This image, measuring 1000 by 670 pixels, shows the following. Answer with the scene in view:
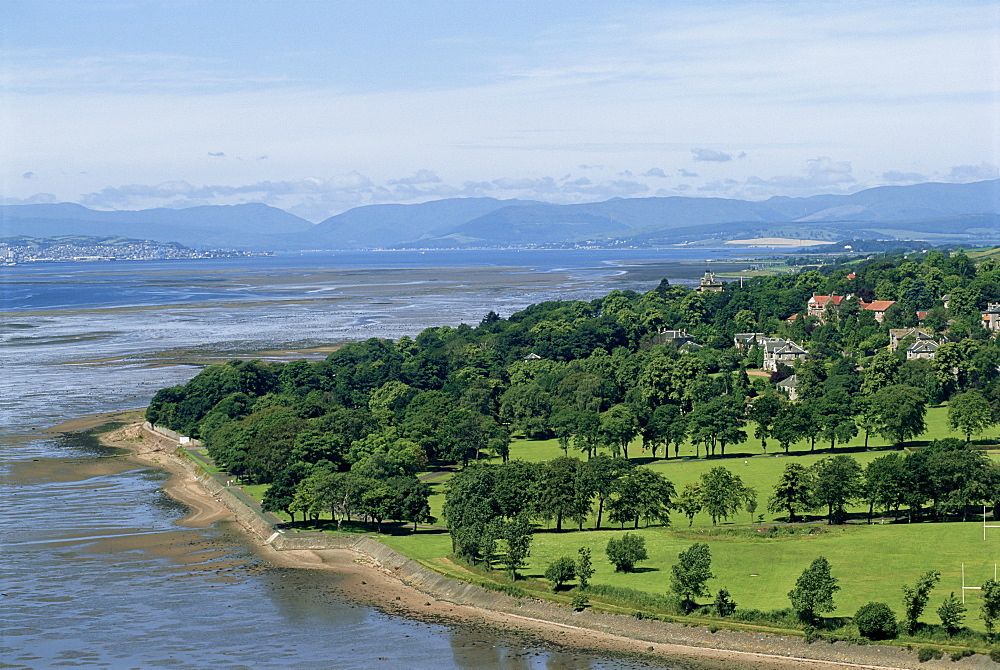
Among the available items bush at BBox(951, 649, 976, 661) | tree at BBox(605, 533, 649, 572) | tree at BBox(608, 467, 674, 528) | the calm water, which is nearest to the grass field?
tree at BBox(605, 533, 649, 572)

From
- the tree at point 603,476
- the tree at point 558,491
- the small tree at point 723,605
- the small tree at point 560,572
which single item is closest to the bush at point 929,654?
the small tree at point 723,605

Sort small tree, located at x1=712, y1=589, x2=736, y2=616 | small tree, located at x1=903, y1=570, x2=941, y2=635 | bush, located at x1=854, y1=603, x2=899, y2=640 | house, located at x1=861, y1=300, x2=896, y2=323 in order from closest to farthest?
bush, located at x1=854, y1=603, x2=899, y2=640 → small tree, located at x1=903, y1=570, x2=941, y2=635 → small tree, located at x1=712, y1=589, x2=736, y2=616 → house, located at x1=861, y1=300, x2=896, y2=323

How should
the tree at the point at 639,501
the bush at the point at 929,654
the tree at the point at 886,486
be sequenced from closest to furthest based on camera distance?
the bush at the point at 929,654
the tree at the point at 886,486
the tree at the point at 639,501

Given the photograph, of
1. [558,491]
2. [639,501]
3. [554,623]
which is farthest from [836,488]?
[554,623]

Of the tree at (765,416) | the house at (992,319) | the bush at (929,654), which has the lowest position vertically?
the bush at (929,654)

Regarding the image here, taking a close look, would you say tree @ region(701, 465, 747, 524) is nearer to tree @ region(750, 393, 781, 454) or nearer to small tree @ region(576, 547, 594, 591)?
small tree @ region(576, 547, 594, 591)

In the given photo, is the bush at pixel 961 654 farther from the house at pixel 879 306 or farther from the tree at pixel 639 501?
the house at pixel 879 306
